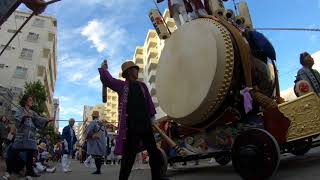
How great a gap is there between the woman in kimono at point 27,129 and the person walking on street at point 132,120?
221 centimetres

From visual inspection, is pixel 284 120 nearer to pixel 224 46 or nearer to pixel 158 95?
pixel 224 46

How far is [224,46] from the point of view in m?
5.57

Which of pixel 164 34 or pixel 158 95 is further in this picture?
pixel 164 34

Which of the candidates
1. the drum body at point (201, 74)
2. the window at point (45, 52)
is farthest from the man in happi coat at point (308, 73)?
the window at point (45, 52)

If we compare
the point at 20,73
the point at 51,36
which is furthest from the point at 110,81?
the point at 51,36

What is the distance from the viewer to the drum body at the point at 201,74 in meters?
5.53

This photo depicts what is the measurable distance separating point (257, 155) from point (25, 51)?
50.4 meters

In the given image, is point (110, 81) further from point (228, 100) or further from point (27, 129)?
point (27, 129)

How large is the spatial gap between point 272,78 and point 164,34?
6.53 feet

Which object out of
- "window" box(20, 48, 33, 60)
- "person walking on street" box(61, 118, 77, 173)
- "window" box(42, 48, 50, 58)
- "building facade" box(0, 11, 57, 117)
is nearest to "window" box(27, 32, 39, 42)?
"building facade" box(0, 11, 57, 117)

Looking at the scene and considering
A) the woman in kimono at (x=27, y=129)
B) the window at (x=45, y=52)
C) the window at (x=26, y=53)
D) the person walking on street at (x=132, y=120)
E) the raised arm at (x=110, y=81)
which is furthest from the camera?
the window at (x=45, y=52)

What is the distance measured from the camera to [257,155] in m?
4.67

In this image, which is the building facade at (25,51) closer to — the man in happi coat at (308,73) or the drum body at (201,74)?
the drum body at (201,74)

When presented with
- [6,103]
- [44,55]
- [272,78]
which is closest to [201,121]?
[272,78]
